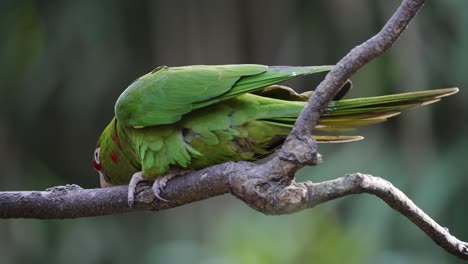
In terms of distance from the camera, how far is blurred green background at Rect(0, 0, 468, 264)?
5.57m

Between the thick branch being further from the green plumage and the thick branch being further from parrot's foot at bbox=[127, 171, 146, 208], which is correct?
the green plumage

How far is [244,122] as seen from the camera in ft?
8.15

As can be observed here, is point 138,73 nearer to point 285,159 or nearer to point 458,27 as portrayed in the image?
point 458,27

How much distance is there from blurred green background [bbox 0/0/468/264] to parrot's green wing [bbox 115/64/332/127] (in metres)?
1.88

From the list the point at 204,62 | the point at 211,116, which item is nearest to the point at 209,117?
the point at 211,116

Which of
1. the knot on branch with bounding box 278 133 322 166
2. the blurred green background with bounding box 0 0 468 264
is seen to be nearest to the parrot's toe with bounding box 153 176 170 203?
the knot on branch with bounding box 278 133 322 166

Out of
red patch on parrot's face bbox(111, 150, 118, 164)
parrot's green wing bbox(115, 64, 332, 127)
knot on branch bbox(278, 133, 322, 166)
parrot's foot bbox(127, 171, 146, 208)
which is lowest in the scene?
parrot's foot bbox(127, 171, 146, 208)

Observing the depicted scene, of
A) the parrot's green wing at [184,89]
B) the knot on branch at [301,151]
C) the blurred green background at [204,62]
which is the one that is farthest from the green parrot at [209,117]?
the blurred green background at [204,62]

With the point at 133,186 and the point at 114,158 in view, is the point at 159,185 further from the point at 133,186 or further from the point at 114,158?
the point at 114,158

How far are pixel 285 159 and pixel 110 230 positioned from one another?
5.55 m

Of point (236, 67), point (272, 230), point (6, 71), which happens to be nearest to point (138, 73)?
point (6, 71)

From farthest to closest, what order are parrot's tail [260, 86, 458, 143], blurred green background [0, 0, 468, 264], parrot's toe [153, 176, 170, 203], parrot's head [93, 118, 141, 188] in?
blurred green background [0, 0, 468, 264]
parrot's head [93, 118, 141, 188]
parrot's toe [153, 176, 170, 203]
parrot's tail [260, 86, 458, 143]

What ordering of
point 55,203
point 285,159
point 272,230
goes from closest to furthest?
point 285,159 → point 55,203 → point 272,230

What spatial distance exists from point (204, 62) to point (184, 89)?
3799 mm
